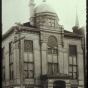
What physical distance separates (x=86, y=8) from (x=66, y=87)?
2096 mm

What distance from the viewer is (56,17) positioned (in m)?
6.91

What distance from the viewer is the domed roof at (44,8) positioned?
21.8 ft

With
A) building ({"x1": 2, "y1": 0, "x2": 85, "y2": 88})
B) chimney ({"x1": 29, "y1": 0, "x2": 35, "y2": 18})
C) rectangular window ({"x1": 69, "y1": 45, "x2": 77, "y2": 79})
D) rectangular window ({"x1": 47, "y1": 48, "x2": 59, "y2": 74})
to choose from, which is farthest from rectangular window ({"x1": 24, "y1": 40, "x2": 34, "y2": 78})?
rectangular window ({"x1": 69, "y1": 45, "x2": 77, "y2": 79})

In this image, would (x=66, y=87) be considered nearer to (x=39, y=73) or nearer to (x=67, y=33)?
(x=39, y=73)

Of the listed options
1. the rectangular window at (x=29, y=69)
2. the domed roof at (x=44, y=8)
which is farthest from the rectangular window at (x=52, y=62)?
the domed roof at (x=44, y=8)

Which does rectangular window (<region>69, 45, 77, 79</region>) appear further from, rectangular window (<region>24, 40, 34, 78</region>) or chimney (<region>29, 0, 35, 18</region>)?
chimney (<region>29, 0, 35, 18</region>)

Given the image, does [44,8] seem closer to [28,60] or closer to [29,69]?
[28,60]

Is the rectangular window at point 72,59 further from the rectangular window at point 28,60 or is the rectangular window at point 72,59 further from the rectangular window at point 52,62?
the rectangular window at point 28,60

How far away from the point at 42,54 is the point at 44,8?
1.16 m

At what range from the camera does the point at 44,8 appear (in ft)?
22.7

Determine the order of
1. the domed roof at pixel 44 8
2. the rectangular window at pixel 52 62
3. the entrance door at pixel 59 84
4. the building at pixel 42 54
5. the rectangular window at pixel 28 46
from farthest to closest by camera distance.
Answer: the entrance door at pixel 59 84
the rectangular window at pixel 52 62
the rectangular window at pixel 28 46
the domed roof at pixel 44 8
the building at pixel 42 54

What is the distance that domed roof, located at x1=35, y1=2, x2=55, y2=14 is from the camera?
21.8ft

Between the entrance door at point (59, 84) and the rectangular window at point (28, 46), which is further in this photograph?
the entrance door at point (59, 84)

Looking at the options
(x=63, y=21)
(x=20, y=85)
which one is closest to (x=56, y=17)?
(x=63, y=21)
